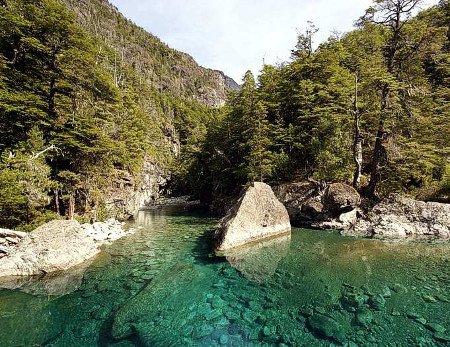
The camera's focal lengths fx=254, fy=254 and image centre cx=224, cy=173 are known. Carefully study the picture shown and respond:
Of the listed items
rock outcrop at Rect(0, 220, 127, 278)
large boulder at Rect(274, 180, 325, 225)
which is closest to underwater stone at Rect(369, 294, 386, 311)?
large boulder at Rect(274, 180, 325, 225)

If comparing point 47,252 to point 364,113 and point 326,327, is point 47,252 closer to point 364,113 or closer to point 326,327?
point 326,327

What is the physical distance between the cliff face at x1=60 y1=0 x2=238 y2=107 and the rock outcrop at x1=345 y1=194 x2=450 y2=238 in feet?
298

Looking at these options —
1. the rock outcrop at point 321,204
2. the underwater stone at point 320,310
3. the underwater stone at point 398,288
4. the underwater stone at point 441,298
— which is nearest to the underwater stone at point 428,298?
the underwater stone at point 441,298

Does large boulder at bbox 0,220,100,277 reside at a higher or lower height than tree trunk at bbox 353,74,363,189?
lower

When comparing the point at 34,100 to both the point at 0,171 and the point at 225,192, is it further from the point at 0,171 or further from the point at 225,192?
the point at 225,192

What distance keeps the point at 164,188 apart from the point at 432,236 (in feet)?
163

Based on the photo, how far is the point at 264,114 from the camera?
78.1 ft

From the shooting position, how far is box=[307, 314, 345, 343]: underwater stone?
244 inches

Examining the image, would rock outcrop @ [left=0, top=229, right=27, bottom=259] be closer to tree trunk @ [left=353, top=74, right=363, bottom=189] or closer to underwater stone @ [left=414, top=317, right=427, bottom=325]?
underwater stone @ [left=414, top=317, right=427, bottom=325]

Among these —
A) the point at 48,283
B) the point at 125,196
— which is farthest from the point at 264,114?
the point at 48,283

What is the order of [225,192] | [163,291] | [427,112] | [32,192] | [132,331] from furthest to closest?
1. [225,192]
2. [427,112]
3. [32,192]
4. [163,291]
5. [132,331]

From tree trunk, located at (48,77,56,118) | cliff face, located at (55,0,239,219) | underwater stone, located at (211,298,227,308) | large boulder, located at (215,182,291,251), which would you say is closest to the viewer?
underwater stone, located at (211,298,227,308)

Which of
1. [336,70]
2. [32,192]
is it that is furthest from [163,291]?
[336,70]

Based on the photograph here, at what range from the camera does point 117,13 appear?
416 ft
